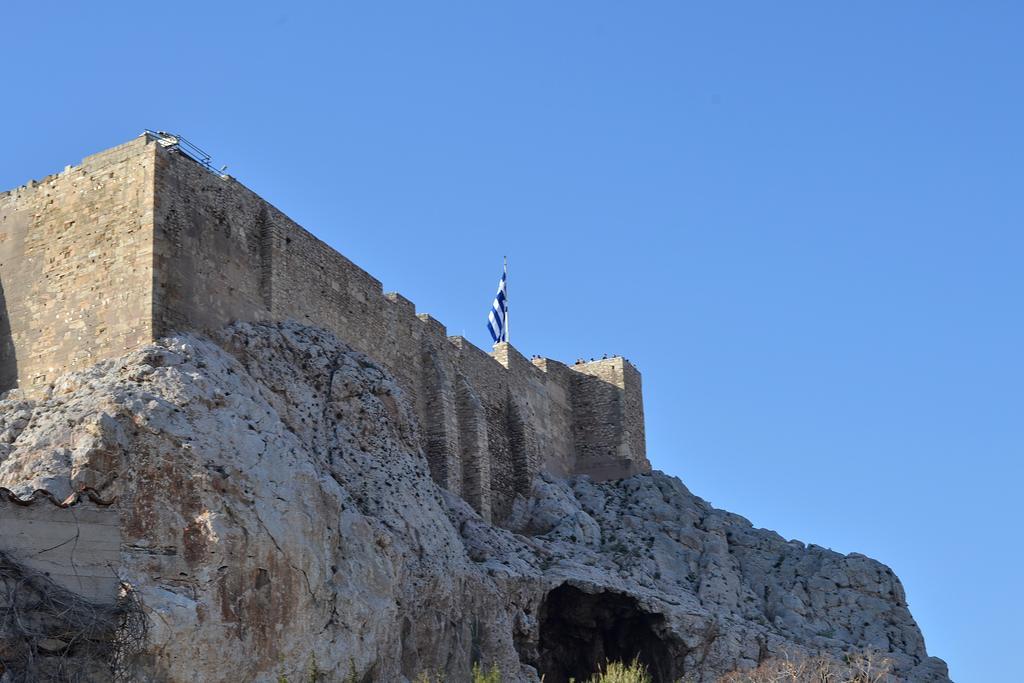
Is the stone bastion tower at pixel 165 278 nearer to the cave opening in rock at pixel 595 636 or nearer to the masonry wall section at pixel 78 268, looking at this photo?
the masonry wall section at pixel 78 268

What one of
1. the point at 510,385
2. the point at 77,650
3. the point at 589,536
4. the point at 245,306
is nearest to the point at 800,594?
the point at 589,536

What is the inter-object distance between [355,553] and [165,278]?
5489 mm

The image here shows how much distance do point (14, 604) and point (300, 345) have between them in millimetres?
9638

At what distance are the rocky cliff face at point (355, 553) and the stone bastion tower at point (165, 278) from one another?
77 cm

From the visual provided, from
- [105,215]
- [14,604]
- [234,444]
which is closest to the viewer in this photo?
[14,604]

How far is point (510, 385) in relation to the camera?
3809 centimetres

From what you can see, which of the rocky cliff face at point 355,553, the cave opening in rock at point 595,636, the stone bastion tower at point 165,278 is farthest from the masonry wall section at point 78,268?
the cave opening in rock at point 595,636

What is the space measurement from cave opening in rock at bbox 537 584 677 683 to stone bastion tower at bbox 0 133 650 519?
2.81 metres

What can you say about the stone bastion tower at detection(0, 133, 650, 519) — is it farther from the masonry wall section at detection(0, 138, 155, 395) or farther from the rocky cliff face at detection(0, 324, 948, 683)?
the rocky cliff face at detection(0, 324, 948, 683)

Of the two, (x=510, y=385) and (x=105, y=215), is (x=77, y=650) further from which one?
(x=510, y=385)

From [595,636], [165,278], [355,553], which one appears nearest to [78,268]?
[165,278]

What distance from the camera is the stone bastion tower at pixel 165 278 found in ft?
78.2

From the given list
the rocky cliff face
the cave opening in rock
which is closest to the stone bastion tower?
the rocky cliff face

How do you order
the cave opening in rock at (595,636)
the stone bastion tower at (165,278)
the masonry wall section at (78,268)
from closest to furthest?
1. the masonry wall section at (78,268)
2. the stone bastion tower at (165,278)
3. the cave opening in rock at (595,636)
